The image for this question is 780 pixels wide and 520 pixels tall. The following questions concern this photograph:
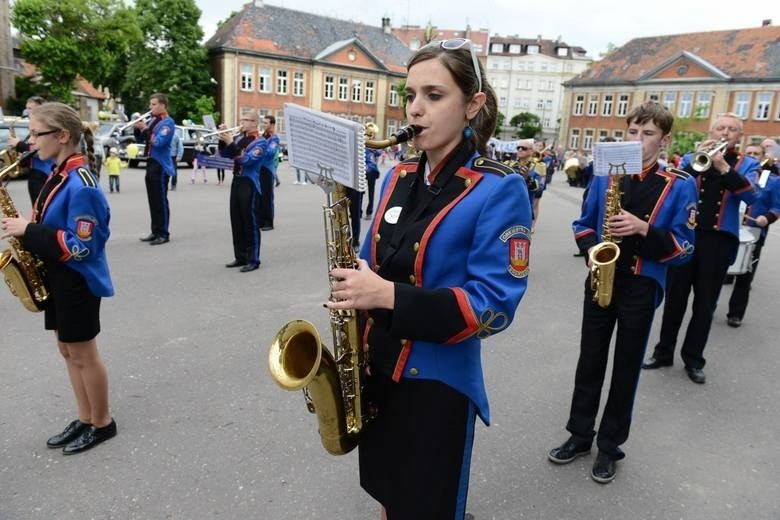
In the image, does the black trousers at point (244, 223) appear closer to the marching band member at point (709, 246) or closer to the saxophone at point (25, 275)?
the saxophone at point (25, 275)

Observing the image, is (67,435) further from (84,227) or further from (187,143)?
(187,143)

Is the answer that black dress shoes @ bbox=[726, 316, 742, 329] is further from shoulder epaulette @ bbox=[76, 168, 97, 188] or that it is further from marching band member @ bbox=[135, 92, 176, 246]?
marching band member @ bbox=[135, 92, 176, 246]

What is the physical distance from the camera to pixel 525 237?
171 centimetres

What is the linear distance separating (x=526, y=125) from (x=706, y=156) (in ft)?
243

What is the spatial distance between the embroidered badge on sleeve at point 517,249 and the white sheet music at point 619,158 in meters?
1.71

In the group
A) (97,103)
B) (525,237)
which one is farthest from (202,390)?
(97,103)

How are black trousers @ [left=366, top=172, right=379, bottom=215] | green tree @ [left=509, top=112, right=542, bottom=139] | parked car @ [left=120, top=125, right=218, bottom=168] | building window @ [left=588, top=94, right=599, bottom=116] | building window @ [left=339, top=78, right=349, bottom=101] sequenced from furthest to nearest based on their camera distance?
green tree @ [left=509, top=112, right=542, bottom=139] → building window @ [left=588, top=94, right=599, bottom=116] → building window @ [left=339, top=78, right=349, bottom=101] → parked car @ [left=120, top=125, right=218, bottom=168] → black trousers @ [left=366, top=172, right=379, bottom=215]

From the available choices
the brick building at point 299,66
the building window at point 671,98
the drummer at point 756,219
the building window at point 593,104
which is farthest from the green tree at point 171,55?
the drummer at point 756,219

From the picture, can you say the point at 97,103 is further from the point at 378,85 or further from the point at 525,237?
the point at 525,237

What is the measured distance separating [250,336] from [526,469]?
2.88 meters

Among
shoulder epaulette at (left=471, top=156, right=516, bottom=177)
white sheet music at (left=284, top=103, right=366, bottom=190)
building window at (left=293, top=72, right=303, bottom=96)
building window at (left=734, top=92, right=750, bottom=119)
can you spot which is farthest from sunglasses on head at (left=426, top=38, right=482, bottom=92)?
building window at (left=734, top=92, right=750, bottom=119)

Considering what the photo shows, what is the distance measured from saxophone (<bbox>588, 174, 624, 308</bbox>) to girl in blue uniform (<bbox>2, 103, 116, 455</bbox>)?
2886 millimetres

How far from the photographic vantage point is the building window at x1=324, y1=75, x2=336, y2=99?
52.2 metres

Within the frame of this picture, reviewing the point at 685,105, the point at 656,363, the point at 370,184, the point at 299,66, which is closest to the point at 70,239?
the point at 656,363
